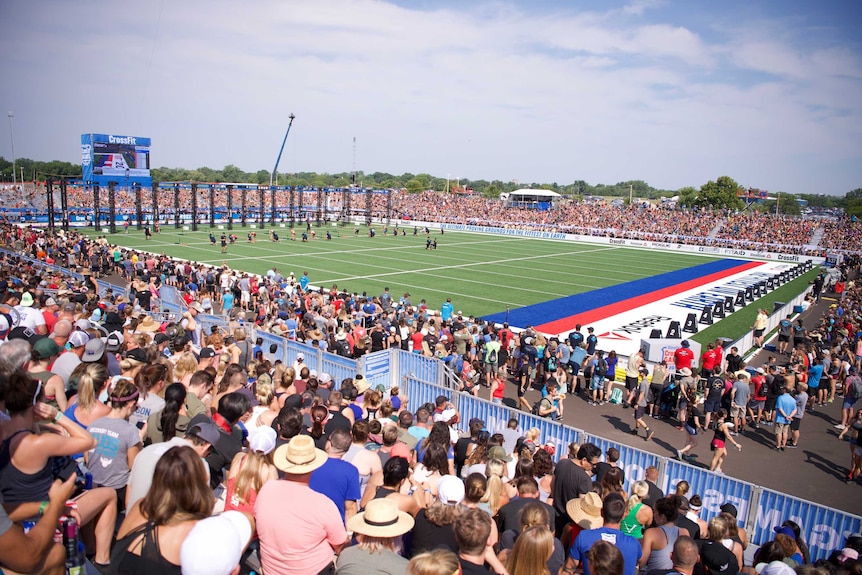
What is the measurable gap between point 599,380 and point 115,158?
6247 centimetres

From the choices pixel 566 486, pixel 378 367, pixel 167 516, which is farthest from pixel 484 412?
pixel 167 516

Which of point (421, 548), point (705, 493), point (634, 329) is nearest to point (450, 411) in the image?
point (705, 493)

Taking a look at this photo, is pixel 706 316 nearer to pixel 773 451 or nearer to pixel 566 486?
pixel 773 451

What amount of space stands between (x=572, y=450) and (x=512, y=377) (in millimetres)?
8996

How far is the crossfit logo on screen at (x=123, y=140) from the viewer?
199 ft

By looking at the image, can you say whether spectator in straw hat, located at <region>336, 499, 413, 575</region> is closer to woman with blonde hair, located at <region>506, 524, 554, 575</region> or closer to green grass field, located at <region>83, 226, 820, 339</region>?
woman with blonde hair, located at <region>506, 524, 554, 575</region>

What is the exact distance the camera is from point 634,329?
22922mm

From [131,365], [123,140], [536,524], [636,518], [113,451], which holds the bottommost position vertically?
[636,518]

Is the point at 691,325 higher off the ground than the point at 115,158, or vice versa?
the point at 115,158

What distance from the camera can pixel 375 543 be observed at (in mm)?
3557

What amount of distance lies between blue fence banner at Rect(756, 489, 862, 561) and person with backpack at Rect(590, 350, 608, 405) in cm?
614

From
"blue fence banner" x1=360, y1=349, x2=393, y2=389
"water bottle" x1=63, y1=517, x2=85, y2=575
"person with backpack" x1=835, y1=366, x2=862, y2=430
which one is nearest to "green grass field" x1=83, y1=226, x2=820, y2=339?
"person with backpack" x1=835, y1=366, x2=862, y2=430

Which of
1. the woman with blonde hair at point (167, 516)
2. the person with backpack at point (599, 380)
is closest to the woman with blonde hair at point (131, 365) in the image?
the woman with blonde hair at point (167, 516)

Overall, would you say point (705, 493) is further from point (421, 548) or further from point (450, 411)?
point (421, 548)
